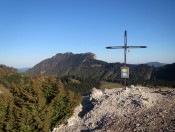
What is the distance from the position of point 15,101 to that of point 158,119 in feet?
41.1

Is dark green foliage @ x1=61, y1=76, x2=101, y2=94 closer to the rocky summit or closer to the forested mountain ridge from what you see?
the forested mountain ridge

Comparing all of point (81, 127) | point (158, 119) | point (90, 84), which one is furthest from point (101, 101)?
point (90, 84)

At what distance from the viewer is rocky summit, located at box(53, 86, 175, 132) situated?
18.8 m

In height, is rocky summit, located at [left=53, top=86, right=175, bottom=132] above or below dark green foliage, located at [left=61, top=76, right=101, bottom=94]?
above

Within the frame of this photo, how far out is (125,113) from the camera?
70.4ft

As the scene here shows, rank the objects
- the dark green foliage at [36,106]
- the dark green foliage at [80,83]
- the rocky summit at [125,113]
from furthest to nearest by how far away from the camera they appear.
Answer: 1. the dark green foliage at [80,83]
2. the dark green foliage at [36,106]
3. the rocky summit at [125,113]

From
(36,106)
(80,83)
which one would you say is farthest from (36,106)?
(80,83)

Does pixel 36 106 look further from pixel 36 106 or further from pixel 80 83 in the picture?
pixel 80 83

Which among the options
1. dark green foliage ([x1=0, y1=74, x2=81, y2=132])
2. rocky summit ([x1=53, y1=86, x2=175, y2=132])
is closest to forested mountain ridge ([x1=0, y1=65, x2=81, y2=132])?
dark green foliage ([x1=0, y1=74, x2=81, y2=132])

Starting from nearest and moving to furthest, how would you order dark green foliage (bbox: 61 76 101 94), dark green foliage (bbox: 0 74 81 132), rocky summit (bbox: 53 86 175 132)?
1. rocky summit (bbox: 53 86 175 132)
2. dark green foliage (bbox: 0 74 81 132)
3. dark green foliage (bbox: 61 76 101 94)

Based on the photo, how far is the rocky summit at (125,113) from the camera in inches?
741

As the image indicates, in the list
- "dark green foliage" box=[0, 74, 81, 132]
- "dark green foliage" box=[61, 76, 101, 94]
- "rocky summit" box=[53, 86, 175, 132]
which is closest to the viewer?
"rocky summit" box=[53, 86, 175, 132]

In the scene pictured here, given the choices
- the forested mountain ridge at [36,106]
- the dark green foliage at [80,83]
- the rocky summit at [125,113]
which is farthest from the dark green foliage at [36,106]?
the dark green foliage at [80,83]

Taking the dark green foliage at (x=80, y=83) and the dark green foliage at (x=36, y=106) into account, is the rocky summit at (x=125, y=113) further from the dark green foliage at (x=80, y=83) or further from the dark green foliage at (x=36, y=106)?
the dark green foliage at (x=80, y=83)
